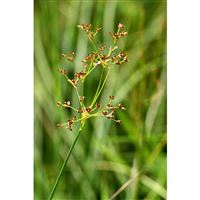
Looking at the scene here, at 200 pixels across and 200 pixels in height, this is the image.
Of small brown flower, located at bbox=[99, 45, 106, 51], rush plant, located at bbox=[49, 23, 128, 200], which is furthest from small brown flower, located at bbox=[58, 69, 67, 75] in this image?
small brown flower, located at bbox=[99, 45, 106, 51]

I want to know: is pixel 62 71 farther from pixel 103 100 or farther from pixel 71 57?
pixel 103 100

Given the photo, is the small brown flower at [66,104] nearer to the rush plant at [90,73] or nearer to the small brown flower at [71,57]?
the rush plant at [90,73]

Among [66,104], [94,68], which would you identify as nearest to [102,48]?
[94,68]

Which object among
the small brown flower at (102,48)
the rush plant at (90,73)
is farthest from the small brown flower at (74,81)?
the small brown flower at (102,48)
